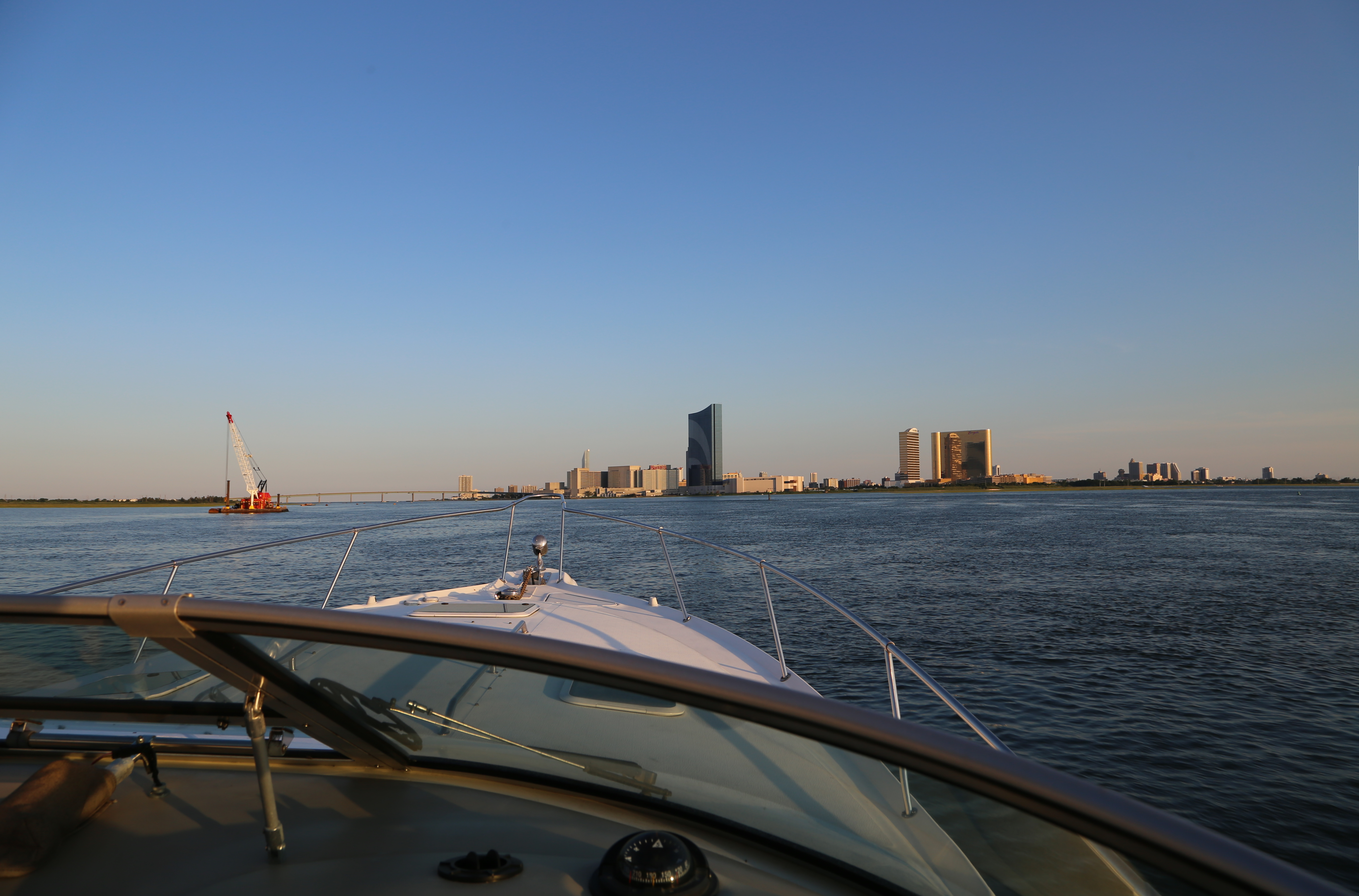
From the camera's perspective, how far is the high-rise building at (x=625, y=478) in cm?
17150

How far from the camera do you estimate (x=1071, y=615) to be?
1681 cm

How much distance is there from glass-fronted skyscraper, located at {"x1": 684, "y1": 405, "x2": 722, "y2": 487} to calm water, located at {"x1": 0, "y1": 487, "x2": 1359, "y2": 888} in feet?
349

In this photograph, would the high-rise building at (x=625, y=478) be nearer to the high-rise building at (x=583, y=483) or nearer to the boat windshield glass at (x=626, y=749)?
the high-rise building at (x=583, y=483)

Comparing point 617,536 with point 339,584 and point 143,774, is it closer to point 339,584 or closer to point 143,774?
point 339,584

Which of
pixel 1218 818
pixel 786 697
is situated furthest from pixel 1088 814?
pixel 1218 818

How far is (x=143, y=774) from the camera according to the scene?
261cm

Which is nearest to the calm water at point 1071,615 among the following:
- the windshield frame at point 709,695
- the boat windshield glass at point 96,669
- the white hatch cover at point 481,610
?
the white hatch cover at point 481,610

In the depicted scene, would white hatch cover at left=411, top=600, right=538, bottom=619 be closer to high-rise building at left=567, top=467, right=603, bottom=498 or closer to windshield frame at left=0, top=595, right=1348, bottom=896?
windshield frame at left=0, top=595, right=1348, bottom=896

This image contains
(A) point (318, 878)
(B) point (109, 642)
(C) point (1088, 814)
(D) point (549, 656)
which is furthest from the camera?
(A) point (318, 878)

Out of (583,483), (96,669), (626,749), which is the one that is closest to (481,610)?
(96,669)

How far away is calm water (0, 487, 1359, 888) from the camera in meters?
8.09

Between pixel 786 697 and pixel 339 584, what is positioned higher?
pixel 786 697

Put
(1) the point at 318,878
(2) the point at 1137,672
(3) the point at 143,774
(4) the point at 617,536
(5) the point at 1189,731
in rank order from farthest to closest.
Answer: (4) the point at 617,536, (2) the point at 1137,672, (5) the point at 1189,731, (3) the point at 143,774, (1) the point at 318,878

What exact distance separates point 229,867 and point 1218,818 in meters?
8.79
